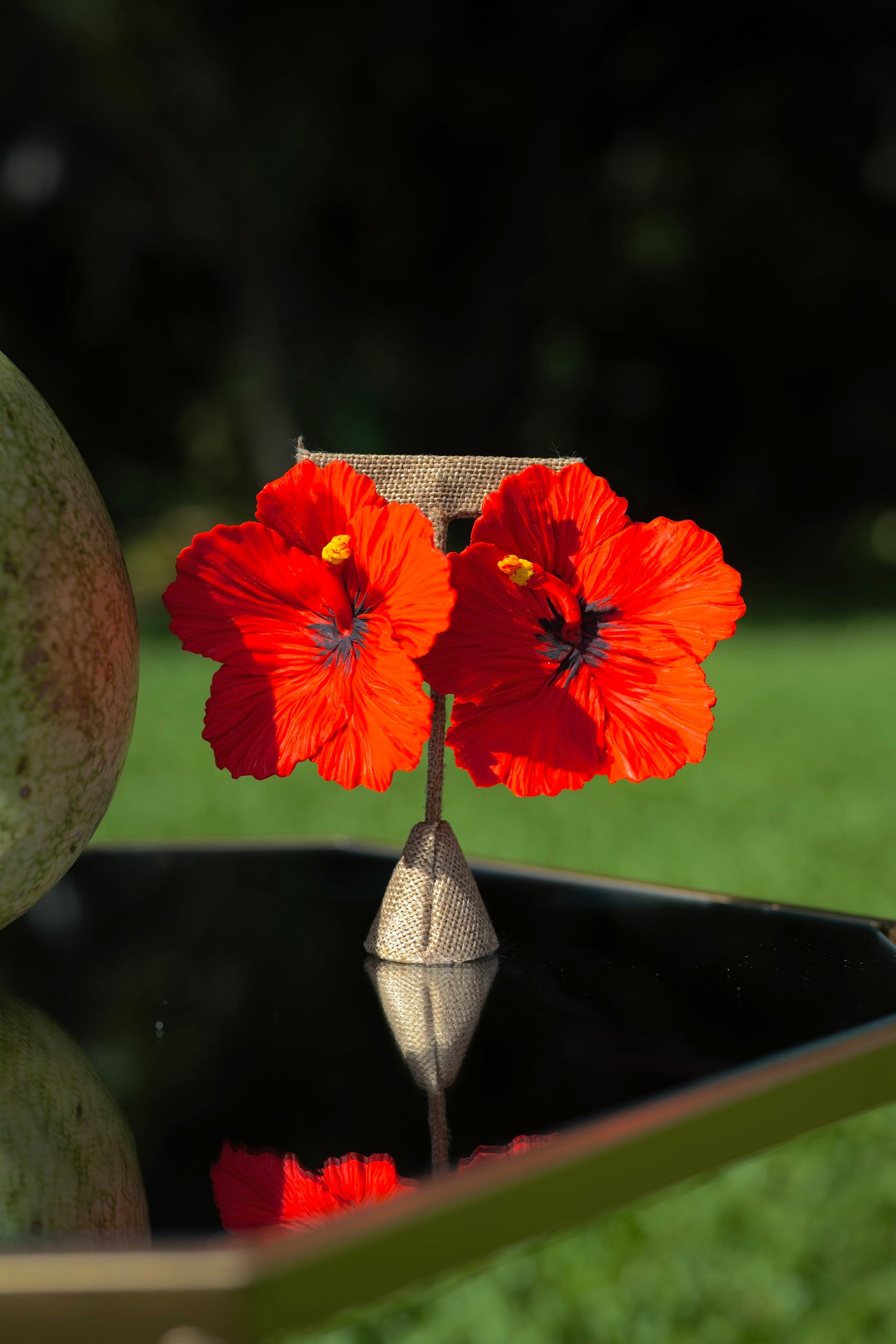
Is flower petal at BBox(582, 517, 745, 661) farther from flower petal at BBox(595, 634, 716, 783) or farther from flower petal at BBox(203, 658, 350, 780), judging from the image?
flower petal at BBox(203, 658, 350, 780)

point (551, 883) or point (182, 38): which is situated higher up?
point (182, 38)

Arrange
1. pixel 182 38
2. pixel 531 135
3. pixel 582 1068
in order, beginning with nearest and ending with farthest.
Answer: pixel 582 1068
pixel 182 38
pixel 531 135

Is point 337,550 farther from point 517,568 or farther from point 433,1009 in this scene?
point 433,1009

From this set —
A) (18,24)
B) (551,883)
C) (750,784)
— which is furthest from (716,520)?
(551,883)

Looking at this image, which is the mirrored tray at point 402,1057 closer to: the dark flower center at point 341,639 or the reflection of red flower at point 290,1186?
the reflection of red flower at point 290,1186

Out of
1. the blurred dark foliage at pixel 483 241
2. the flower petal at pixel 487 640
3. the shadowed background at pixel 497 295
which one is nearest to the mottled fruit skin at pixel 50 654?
the flower petal at pixel 487 640

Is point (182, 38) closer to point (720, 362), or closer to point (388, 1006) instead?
point (720, 362)
